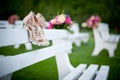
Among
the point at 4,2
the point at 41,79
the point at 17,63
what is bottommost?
the point at 41,79

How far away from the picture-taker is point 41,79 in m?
4.47

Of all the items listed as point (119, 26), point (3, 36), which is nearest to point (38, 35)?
point (3, 36)

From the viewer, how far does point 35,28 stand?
7.86 ft

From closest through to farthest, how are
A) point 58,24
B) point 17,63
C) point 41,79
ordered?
point 17,63
point 41,79
point 58,24

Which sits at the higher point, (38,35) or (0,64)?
(38,35)

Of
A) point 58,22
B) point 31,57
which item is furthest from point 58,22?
point 31,57

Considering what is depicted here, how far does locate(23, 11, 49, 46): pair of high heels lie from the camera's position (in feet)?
7.59

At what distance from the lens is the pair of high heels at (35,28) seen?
2.31 m

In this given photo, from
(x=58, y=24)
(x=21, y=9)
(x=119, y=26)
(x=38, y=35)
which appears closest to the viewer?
(x=38, y=35)

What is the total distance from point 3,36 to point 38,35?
25.7 inches

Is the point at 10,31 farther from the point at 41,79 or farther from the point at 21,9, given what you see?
the point at 21,9

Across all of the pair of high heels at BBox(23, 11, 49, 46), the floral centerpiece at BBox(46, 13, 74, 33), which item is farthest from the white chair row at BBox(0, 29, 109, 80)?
the floral centerpiece at BBox(46, 13, 74, 33)

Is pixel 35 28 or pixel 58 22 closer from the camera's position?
pixel 35 28

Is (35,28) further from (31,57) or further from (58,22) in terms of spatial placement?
(58,22)
